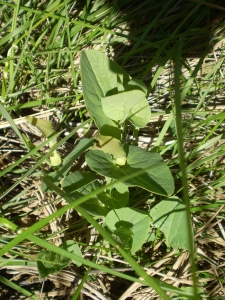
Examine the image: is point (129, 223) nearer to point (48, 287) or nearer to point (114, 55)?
point (48, 287)

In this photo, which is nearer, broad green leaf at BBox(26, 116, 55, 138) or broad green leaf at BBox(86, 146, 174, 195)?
broad green leaf at BBox(86, 146, 174, 195)

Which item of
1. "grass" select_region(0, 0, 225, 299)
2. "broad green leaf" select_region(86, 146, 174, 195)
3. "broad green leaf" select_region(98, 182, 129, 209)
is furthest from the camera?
"grass" select_region(0, 0, 225, 299)

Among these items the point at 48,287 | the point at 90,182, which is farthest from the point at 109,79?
the point at 48,287

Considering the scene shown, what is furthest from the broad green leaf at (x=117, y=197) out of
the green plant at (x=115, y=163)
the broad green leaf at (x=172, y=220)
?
the broad green leaf at (x=172, y=220)

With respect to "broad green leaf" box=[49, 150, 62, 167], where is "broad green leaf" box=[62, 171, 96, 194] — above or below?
below

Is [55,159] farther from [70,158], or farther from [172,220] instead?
[172,220]

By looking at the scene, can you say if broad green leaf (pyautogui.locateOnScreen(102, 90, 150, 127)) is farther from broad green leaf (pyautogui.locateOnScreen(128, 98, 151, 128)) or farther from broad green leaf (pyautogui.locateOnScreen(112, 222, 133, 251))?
broad green leaf (pyautogui.locateOnScreen(112, 222, 133, 251))

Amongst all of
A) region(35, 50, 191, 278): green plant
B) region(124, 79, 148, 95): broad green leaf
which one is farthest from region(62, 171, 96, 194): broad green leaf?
region(124, 79, 148, 95): broad green leaf
